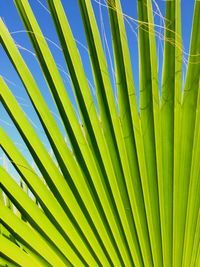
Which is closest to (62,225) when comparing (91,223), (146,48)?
(91,223)

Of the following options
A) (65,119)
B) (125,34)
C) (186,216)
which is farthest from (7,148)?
(186,216)

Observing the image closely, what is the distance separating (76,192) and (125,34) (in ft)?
1.66

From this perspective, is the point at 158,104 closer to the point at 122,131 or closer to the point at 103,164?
the point at 122,131

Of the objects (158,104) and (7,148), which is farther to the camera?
(158,104)

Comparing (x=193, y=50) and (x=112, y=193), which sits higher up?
(x=193, y=50)

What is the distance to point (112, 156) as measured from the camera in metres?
1.21

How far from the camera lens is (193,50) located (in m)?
1.12

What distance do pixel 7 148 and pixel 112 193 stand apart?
0.37 m

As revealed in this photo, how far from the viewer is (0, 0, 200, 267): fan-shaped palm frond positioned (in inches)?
42.1

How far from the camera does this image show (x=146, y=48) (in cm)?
111

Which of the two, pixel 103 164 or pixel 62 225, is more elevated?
pixel 103 164

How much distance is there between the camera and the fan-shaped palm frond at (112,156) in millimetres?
1068

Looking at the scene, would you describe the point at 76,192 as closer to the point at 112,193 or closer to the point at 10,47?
the point at 112,193

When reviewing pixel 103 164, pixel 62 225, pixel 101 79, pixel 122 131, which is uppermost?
pixel 101 79
